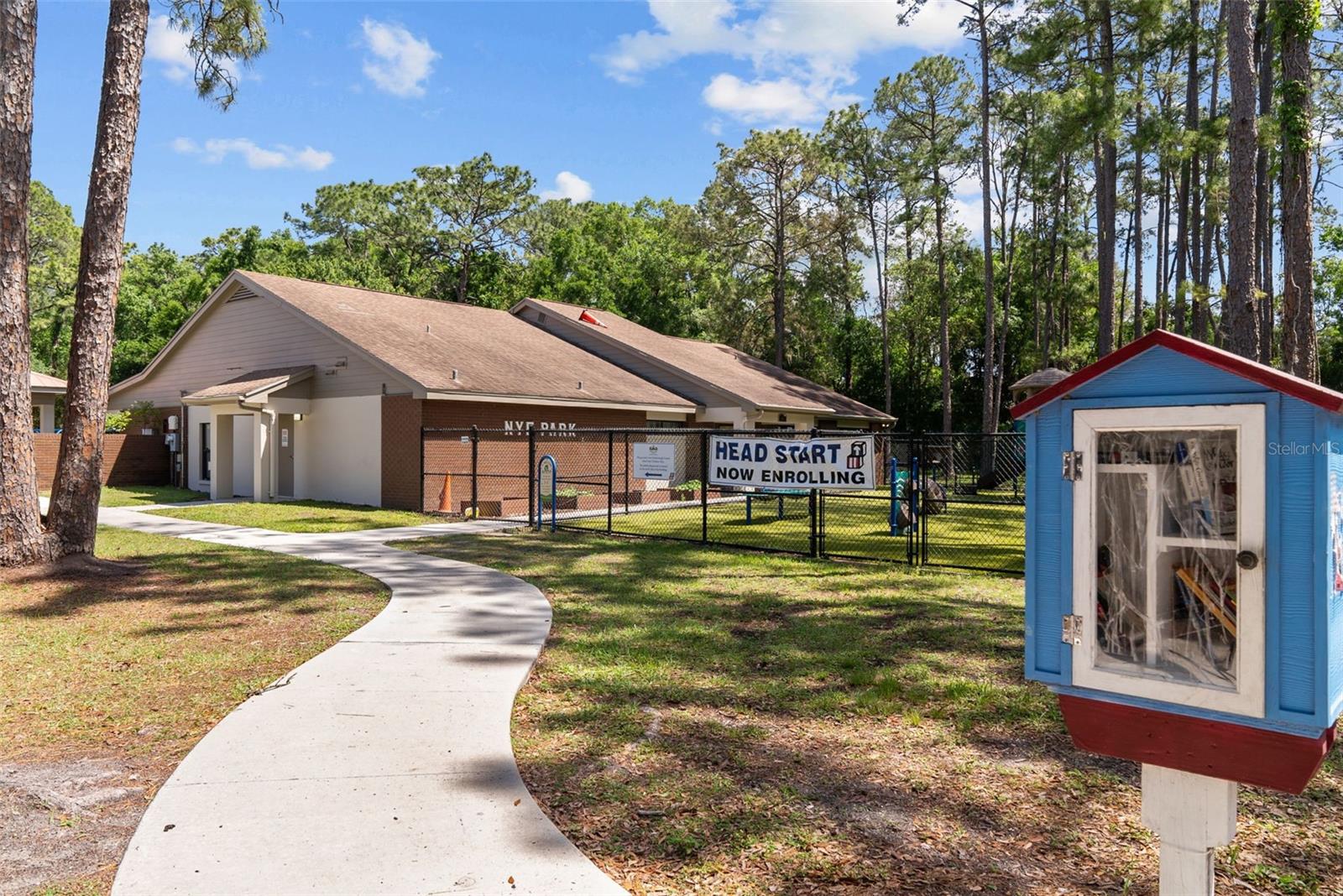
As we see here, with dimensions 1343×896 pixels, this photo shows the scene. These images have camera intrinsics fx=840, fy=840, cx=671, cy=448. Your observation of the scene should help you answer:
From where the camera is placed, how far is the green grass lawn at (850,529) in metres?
13.0

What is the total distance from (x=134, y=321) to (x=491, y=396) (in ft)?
113

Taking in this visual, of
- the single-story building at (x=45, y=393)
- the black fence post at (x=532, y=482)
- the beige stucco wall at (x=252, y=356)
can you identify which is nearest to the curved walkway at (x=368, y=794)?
the black fence post at (x=532, y=482)

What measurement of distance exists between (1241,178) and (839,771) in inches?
382

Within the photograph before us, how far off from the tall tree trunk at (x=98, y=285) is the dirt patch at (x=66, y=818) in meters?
5.91

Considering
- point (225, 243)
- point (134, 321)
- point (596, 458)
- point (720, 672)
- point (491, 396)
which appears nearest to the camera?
point (720, 672)

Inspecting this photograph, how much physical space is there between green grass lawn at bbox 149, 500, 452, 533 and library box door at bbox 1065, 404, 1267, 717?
13.9m

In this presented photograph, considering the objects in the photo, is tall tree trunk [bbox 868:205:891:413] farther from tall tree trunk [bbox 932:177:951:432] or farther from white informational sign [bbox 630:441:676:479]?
white informational sign [bbox 630:441:676:479]

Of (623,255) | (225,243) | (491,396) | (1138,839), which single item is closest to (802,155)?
(623,255)

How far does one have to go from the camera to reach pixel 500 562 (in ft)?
36.7

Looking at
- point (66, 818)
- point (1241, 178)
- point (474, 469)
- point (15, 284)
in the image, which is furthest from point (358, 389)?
point (1241, 178)

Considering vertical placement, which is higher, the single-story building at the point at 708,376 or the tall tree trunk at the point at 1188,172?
the tall tree trunk at the point at 1188,172

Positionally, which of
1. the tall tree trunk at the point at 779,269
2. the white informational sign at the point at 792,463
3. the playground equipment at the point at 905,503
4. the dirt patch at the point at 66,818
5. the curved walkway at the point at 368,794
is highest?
the tall tree trunk at the point at 779,269

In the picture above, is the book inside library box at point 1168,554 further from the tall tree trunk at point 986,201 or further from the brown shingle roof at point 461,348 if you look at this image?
the tall tree trunk at point 986,201

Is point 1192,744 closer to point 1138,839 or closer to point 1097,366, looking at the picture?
point 1097,366
